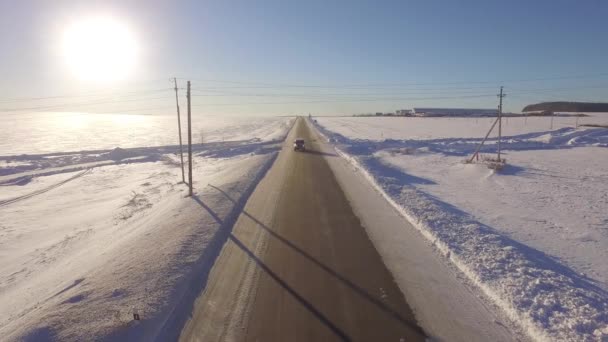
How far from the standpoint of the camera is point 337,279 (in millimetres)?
8062

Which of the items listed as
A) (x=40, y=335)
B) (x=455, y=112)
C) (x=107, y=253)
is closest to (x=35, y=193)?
(x=107, y=253)

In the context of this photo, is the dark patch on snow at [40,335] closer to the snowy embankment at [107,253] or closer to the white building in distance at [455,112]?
the snowy embankment at [107,253]

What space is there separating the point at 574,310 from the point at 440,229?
15.3ft

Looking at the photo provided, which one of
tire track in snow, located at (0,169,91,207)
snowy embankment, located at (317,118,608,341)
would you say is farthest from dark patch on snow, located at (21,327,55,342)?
tire track in snow, located at (0,169,91,207)

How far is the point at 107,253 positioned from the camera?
1062 cm

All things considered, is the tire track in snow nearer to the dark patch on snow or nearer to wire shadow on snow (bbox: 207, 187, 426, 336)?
wire shadow on snow (bbox: 207, 187, 426, 336)

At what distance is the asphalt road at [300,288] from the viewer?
6.24 meters

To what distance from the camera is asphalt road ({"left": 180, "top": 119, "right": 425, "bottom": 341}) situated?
6.24 metres

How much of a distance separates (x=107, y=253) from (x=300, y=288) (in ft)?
21.3

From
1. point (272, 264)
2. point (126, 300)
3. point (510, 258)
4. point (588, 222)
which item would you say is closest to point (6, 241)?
point (126, 300)

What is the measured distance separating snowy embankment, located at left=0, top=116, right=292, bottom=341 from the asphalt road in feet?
2.05

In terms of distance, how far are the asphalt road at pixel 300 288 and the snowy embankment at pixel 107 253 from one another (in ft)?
2.05

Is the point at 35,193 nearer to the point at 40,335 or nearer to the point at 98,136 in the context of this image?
the point at 40,335

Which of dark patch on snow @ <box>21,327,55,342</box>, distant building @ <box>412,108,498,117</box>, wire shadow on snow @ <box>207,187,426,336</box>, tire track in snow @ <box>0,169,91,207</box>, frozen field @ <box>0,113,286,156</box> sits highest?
distant building @ <box>412,108,498,117</box>
